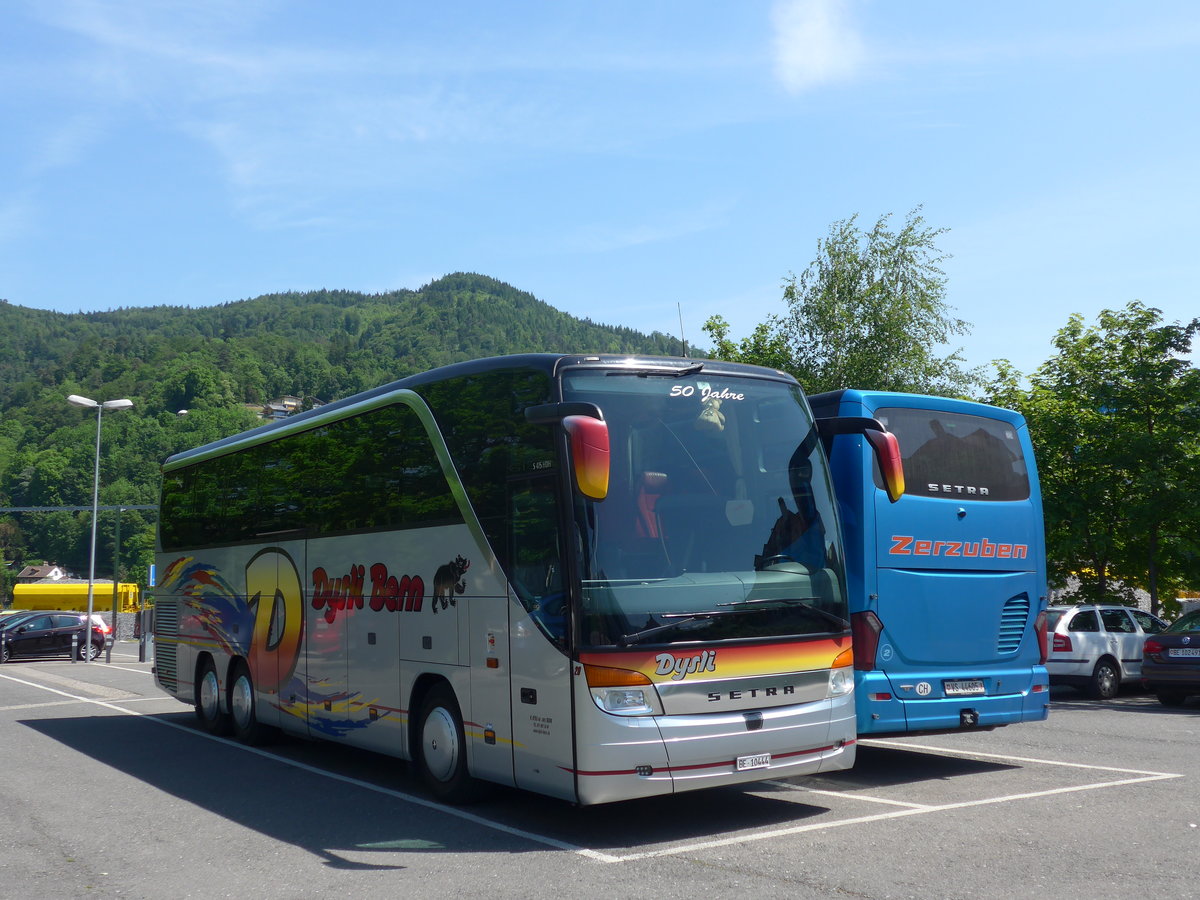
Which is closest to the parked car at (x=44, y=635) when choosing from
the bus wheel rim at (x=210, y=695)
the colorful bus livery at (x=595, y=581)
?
the bus wheel rim at (x=210, y=695)

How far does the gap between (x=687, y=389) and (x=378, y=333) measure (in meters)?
Answer: 176

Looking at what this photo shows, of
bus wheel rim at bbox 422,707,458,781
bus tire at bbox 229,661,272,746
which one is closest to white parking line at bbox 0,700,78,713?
bus tire at bbox 229,661,272,746

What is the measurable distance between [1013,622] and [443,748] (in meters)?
5.28

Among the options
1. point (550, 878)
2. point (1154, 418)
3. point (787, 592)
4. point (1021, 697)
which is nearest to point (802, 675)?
point (787, 592)

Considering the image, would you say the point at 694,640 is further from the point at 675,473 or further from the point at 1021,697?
the point at 1021,697

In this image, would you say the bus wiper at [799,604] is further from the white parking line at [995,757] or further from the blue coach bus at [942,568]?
the white parking line at [995,757]

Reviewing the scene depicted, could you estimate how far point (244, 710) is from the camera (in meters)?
14.3

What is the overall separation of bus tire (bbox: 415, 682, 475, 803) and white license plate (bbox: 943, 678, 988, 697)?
4.17 metres

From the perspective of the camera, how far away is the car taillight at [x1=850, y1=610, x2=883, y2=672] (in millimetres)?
9906

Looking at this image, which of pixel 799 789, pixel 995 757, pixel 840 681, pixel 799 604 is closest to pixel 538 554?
pixel 799 604

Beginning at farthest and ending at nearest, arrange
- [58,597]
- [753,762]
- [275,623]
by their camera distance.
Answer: [58,597]
[275,623]
[753,762]

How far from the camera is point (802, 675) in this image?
8.56m

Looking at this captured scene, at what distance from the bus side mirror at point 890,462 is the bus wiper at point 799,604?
1.17 metres

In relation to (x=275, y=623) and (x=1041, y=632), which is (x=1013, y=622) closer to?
(x=1041, y=632)
